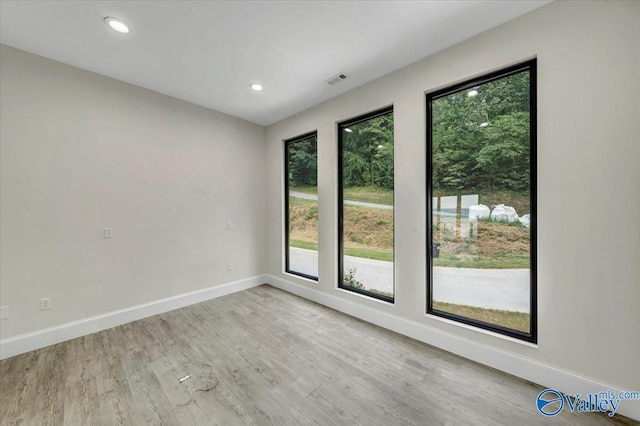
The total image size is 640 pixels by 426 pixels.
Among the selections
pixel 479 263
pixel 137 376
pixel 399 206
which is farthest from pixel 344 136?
pixel 137 376

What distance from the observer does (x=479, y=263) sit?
7.62 feet

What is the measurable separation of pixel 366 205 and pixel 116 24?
3.06 metres

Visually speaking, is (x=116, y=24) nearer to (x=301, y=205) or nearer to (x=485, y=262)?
(x=301, y=205)

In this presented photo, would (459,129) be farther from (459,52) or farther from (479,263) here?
(479,263)

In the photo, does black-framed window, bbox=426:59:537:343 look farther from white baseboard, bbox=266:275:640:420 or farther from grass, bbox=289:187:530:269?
white baseboard, bbox=266:275:640:420

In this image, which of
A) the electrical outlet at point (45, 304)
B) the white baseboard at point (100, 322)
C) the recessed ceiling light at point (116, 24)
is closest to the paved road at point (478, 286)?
the white baseboard at point (100, 322)

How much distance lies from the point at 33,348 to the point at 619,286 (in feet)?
16.6

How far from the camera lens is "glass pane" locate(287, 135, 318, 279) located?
3910 mm

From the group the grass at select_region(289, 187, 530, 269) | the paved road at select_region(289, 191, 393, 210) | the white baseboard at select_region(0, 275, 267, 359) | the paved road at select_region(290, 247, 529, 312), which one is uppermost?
the paved road at select_region(289, 191, 393, 210)

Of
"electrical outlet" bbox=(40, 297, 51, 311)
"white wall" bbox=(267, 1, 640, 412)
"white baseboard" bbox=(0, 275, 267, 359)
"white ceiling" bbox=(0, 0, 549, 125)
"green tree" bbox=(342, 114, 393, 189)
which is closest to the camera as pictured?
"white wall" bbox=(267, 1, 640, 412)

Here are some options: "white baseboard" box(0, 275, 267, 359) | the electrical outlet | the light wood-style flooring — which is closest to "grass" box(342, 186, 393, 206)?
the light wood-style flooring

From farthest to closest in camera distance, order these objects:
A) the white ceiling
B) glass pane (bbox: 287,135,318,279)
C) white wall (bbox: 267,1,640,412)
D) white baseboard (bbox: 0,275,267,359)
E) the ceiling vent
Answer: glass pane (bbox: 287,135,318,279), the ceiling vent, white baseboard (bbox: 0,275,267,359), the white ceiling, white wall (bbox: 267,1,640,412)

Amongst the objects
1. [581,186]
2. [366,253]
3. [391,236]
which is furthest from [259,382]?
[581,186]

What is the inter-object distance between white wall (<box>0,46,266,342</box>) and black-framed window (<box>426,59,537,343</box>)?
3.18 metres
